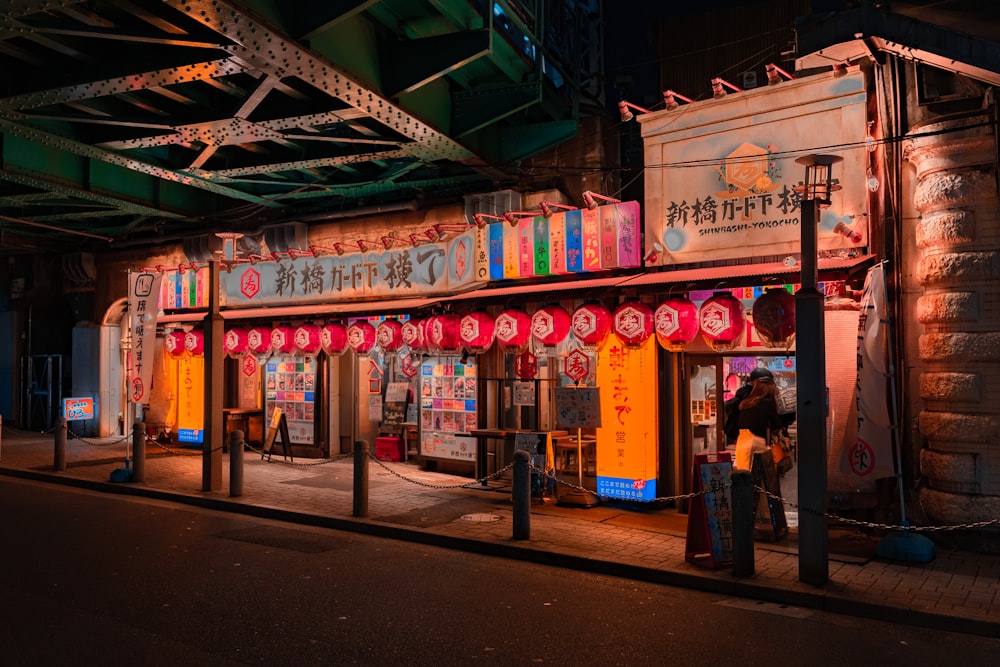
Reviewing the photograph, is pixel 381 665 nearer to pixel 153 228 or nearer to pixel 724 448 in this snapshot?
pixel 724 448

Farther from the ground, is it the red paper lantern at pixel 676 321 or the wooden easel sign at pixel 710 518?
the red paper lantern at pixel 676 321

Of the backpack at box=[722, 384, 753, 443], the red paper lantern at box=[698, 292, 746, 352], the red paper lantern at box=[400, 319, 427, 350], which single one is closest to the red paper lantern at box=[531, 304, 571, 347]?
the red paper lantern at box=[698, 292, 746, 352]

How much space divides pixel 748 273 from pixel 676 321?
1256mm

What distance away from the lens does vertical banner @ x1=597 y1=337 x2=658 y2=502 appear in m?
12.6

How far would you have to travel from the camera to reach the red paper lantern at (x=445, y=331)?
14000 mm

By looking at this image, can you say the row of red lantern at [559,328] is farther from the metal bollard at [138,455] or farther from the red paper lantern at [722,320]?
the metal bollard at [138,455]

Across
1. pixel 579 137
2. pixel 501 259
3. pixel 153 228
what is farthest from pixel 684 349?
pixel 153 228

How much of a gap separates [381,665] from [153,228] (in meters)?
19.0

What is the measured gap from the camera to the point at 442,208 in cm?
1691

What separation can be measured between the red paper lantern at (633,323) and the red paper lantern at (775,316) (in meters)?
1.73

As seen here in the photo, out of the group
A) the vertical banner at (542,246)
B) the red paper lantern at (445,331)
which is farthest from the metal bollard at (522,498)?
the vertical banner at (542,246)

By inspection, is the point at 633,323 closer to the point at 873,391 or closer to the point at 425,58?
the point at 873,391

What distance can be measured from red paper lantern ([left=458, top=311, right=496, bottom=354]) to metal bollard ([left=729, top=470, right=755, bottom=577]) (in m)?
5.86

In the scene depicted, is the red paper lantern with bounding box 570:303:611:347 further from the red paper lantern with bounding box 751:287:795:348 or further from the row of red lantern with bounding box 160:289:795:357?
the red paper lantern with bounding box 751:287:795:348
